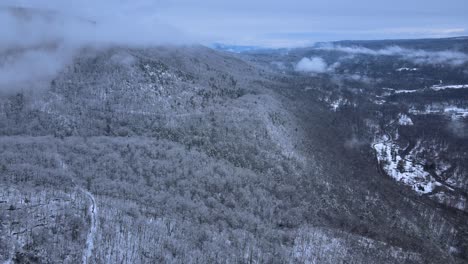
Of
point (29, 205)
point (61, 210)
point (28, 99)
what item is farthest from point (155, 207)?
point (28, 99)

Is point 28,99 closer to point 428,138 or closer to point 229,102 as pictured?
point 229,102

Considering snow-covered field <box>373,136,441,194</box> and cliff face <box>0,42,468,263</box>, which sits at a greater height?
cliff face <box>0,42,468,263</box>

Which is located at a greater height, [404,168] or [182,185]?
[182,185]

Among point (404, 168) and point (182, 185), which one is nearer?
point (182, 185)

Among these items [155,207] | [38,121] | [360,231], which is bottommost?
[360,231]

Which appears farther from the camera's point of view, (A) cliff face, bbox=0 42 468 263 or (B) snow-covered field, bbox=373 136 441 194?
(B) snow-covered field, bbox=373 136 441 194

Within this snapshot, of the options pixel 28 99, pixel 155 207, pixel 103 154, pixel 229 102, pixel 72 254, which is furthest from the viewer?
pixel 229 102

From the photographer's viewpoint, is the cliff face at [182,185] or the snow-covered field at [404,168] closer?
the cliff face at [182,185]

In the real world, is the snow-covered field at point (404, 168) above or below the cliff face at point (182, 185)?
below
